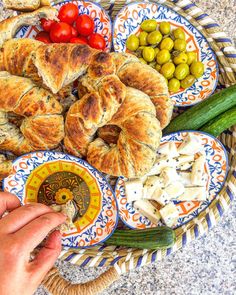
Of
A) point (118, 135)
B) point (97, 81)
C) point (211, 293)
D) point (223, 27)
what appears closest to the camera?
point (97, 81)

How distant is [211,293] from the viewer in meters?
1.79

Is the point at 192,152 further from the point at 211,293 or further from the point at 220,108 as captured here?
the point at 211,293

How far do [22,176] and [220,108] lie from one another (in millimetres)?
767

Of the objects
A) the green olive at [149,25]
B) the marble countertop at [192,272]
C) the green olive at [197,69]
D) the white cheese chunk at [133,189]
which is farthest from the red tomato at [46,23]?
the marble countertop at [192,272]

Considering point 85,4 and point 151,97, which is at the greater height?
point 85,4

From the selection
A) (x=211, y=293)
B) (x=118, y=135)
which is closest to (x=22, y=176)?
(x=118, y=135)

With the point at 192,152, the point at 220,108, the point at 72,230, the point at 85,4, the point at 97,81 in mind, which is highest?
the point at 85,4

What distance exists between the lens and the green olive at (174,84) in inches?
58.7

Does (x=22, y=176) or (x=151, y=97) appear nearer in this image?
(x=151, y=97)

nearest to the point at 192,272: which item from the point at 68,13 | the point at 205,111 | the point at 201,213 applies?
the point at 201,213

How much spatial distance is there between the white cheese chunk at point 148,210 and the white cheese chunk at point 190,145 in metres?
0.23

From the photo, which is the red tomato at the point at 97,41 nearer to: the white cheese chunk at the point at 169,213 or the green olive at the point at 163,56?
the green olive at the point at 163,56

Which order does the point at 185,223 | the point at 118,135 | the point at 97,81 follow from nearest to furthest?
the point at 97,81 < the point at 118,135 < the point at 185,223

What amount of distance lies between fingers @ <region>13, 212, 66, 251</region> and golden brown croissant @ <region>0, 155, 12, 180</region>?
1.40 feet
